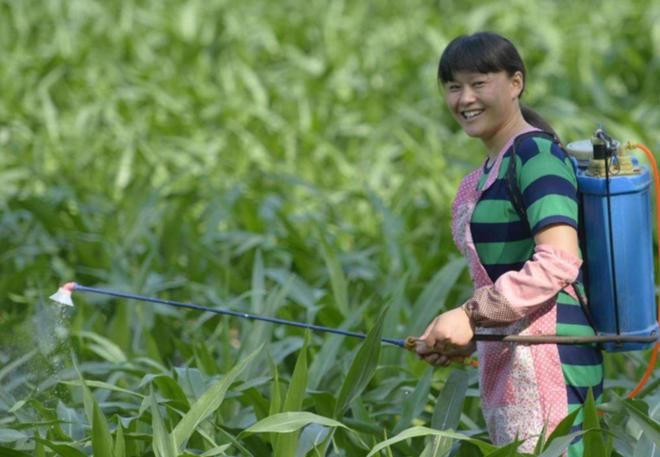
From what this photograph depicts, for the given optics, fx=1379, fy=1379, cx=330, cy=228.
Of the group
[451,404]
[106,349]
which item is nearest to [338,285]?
[106,349]

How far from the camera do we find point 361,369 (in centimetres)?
299

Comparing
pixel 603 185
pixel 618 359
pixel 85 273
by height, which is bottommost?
Answer: pixel 618 359

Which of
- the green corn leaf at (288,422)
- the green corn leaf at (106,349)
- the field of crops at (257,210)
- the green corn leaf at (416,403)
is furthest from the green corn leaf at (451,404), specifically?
the green corn leaf at (106,349)

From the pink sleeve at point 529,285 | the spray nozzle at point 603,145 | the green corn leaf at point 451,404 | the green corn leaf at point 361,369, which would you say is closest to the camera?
the pink sleeve at point 529,285

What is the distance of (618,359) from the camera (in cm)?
392

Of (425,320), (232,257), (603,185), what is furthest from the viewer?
(232,257)

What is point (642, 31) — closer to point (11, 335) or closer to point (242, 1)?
point (242, 1)

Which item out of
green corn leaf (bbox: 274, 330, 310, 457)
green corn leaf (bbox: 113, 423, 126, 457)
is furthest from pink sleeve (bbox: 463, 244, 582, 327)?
green corn leaf (bbox: 113, 423, 126, 457)

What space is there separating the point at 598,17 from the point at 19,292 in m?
4.49

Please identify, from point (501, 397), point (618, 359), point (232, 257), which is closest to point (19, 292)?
point (232, 257)

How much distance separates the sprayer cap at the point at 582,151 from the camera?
2.65 meters

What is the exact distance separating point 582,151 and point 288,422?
0.79m

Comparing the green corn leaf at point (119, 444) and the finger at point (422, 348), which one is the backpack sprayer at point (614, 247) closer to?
the finger at point (422, 348)

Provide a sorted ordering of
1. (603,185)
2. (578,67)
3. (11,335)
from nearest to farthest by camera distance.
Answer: (603,185) < (11,335) < (578,67)
